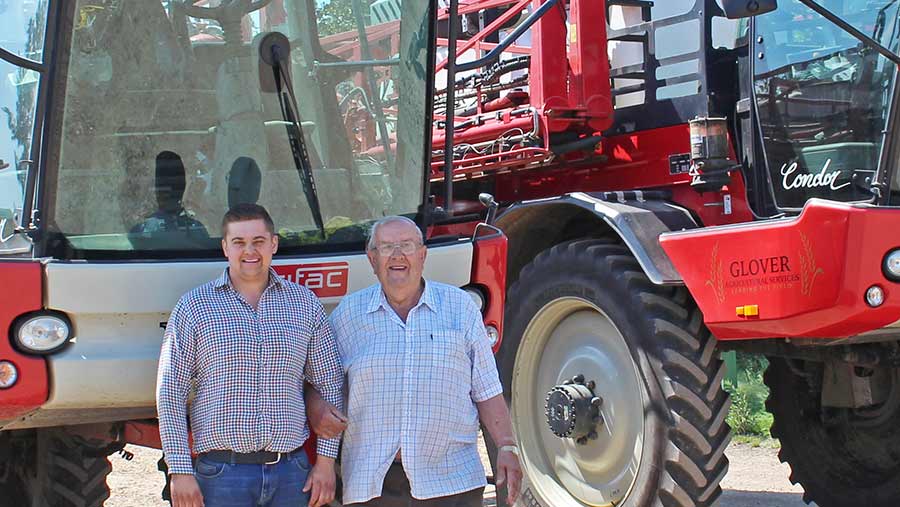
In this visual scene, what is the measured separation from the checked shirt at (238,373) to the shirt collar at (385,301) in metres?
0.19

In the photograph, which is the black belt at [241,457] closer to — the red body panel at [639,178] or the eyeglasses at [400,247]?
the eyeglasses at [400,247]

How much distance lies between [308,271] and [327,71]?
87 centimetres

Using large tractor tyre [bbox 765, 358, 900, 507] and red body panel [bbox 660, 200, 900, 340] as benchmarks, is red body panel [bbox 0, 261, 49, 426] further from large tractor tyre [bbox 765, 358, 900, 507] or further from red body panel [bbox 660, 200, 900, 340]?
large tractor tyre [bbox 765, 358, 900, 507]

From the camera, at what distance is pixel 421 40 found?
17.3 ft

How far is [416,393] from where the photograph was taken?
12.6 ft

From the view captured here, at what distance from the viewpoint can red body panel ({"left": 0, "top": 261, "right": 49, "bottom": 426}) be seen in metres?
4.21

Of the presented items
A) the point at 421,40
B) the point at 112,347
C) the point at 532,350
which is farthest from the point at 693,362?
the point at 112,347

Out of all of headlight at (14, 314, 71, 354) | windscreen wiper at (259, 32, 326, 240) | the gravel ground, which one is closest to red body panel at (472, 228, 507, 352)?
windscreen wiper at (259, 32, 326, 240)

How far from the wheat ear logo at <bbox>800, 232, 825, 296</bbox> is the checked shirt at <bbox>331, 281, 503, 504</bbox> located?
166cm

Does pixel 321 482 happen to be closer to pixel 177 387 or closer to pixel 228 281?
pixel 177 387

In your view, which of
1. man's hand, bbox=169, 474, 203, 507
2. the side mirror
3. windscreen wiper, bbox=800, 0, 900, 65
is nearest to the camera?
man's hand, bbox=169, 474, 203, 507

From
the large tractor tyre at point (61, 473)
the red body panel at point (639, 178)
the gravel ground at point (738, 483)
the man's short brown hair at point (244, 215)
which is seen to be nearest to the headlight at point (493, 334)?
the man's short brown hair at point (244, 215)

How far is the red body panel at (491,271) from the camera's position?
16.6 feet

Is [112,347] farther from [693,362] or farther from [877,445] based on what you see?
[877,445]
